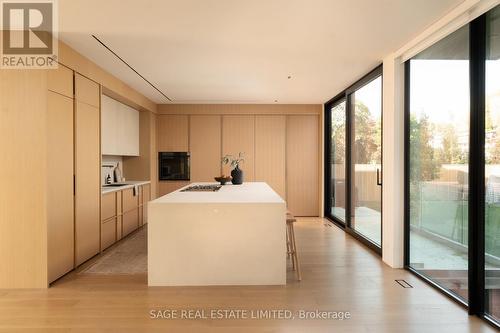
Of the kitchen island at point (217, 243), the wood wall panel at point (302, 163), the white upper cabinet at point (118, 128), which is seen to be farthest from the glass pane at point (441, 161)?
the white upper cabinet at point (118, 128)

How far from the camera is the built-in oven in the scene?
6.71 m

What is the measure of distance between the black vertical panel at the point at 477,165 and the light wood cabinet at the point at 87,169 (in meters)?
3.92

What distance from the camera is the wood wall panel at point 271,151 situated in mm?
6762

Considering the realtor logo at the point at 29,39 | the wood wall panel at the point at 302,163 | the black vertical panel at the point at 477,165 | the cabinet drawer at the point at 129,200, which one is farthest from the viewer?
the wood wall panel at the point at 302,163

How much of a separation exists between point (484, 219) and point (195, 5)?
285cm

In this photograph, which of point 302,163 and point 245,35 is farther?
point 302,163

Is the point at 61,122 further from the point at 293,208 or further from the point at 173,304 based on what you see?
the point at 293,208

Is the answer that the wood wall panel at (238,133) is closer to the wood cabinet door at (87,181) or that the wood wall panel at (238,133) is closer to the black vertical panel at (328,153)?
the black vertical panel at (328,153)

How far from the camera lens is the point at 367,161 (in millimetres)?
4523

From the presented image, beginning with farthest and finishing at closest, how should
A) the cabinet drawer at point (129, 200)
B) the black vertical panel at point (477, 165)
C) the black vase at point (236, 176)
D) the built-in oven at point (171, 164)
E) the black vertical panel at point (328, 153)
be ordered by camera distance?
the built-in oven at point (171, 164) → the black vertical panel at point (328, 153) → the cabinet drawer at point (129, 200) → the black vase at point (236, 176) → the black vertical panel at point (477, 165)

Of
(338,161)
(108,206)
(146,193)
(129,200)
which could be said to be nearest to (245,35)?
(108,206)

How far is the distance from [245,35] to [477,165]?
7.72 ft

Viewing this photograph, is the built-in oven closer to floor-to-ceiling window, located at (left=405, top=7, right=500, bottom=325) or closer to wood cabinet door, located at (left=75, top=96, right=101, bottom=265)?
wood cabinet door, located at (left=75, top=96, right=101, bottom=265)

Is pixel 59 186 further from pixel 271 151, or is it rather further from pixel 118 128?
pixel 271 151
